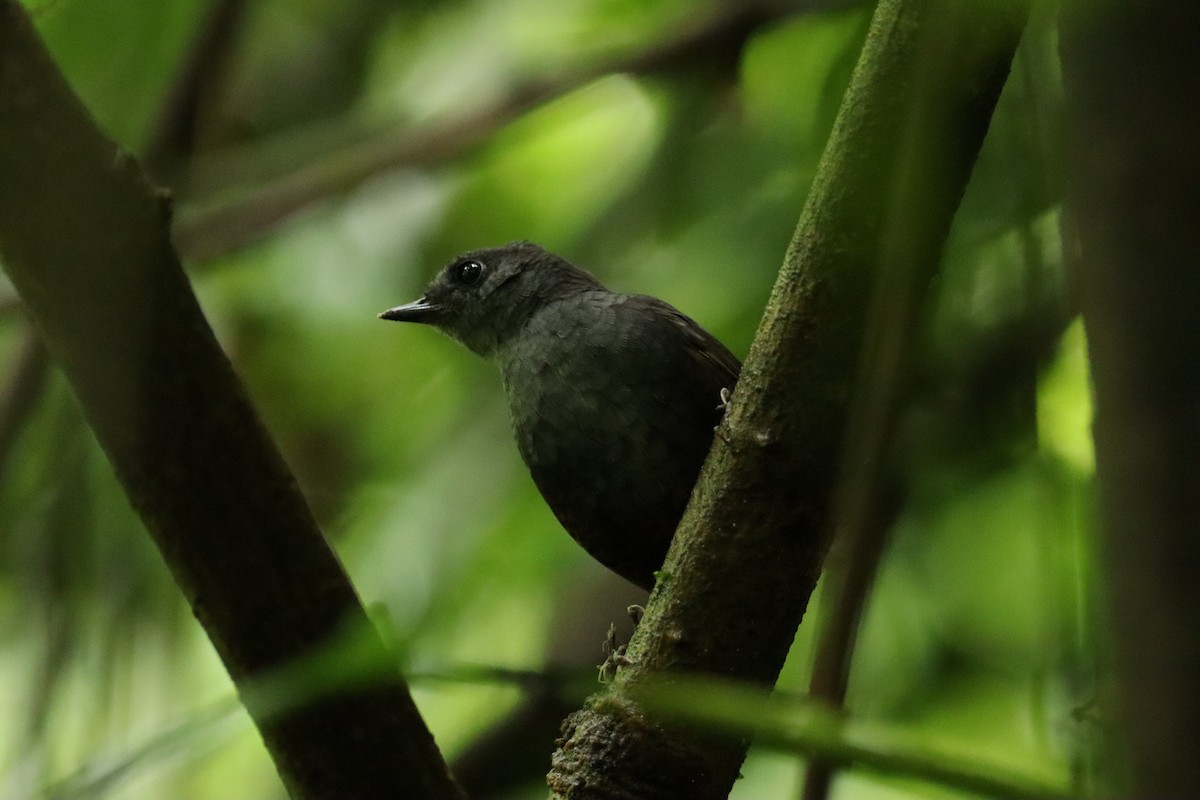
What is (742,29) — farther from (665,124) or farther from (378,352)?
(378,352)

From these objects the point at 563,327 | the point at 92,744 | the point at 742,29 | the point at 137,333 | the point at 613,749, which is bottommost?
the point at 613,749

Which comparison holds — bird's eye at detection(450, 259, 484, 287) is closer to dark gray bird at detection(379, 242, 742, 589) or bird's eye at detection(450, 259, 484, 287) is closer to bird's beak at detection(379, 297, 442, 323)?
bird's beak at detection(379, 297, 442, 323)

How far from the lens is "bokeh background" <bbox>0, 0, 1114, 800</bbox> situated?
3.53 meters

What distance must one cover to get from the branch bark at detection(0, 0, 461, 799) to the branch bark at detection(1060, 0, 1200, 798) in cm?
208

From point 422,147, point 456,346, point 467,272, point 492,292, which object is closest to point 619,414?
point 492,292

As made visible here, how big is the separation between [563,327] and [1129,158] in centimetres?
Answer: 315

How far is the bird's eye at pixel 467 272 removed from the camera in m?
4.55

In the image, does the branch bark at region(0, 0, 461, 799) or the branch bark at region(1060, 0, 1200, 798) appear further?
the branch bark at region(0, 0, 461, 799)

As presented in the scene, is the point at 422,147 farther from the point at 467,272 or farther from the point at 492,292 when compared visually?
Answer: the point at 492,292

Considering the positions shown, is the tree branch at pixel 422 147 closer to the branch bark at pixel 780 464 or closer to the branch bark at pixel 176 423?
the branch bark at pixel 176 423

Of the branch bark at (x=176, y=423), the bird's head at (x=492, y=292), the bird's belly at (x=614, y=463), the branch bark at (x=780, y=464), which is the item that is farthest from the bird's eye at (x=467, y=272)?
the branch bark at (x=780, y=464)

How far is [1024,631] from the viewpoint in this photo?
4234 mm

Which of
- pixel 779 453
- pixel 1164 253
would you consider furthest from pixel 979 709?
pixel 1164 253

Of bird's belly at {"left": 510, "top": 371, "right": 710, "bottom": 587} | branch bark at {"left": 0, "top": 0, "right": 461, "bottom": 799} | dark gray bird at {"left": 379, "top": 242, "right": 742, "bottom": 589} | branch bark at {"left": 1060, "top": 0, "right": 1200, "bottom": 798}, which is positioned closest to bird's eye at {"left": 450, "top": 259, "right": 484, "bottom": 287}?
dark gray bird at {"left": 379, "top": 242, "right": 742, "bottom": 589}
